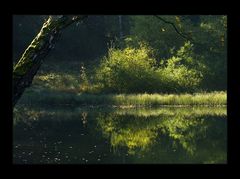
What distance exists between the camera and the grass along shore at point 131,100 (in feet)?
111

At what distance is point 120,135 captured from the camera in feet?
77.5

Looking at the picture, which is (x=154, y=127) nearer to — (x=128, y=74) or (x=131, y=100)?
(x=131, y=100)

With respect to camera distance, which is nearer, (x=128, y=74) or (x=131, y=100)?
(x=131, y=100)

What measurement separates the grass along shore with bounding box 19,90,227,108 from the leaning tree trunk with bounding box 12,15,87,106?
2887 centimetres

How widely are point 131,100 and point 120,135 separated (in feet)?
34.4

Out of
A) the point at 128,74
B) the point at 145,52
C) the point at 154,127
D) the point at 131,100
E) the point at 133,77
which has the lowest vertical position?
the point at 154,127

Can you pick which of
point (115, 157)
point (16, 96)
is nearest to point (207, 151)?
point (115, 157)

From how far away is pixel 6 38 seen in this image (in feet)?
10.7

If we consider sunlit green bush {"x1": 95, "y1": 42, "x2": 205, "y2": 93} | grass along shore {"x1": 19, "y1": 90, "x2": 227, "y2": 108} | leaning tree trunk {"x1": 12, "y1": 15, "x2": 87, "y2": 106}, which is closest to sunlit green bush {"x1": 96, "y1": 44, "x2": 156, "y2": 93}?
sunlit green bush {"x1": 95, "y1": 42, "x2": 205, "y2": 93}

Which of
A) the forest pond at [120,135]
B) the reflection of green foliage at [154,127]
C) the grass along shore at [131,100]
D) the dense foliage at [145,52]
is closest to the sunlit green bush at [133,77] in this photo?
the dense foliage at [145,52]

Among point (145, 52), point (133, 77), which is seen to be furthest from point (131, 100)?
point (145, 52)

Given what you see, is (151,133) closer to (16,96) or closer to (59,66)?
(16,96)

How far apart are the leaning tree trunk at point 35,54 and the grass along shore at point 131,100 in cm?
2887
